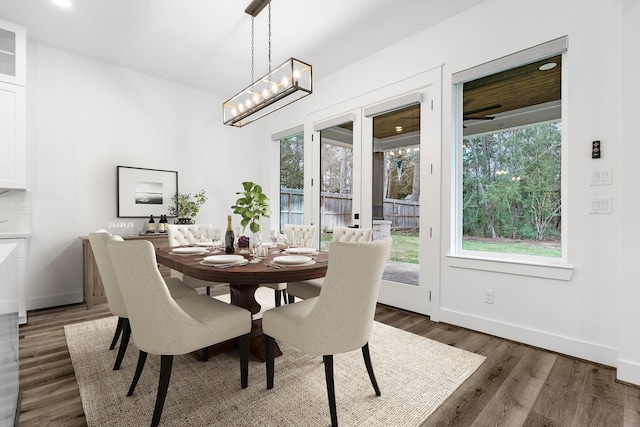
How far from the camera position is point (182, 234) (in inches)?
131

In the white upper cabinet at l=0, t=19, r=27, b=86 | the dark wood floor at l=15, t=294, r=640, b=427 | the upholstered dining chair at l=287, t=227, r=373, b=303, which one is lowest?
the dark wood floor at l=15, t=294, r=640, b=427

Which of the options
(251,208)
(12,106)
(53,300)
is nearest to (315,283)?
(251,208)

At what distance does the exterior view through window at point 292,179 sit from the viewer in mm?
4766

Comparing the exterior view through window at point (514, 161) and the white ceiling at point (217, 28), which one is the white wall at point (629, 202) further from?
the white ceiling at point (217, 28)

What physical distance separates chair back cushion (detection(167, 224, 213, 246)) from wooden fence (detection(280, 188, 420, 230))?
1625 mm

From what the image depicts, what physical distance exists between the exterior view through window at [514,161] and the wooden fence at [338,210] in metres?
0.57

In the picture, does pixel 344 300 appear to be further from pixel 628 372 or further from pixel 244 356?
pixel 628 372

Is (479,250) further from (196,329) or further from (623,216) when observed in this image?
(196,329)

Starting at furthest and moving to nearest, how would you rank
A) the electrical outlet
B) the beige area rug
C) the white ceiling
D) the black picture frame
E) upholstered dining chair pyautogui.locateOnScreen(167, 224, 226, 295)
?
the black picture frame < upholstered dining chair pyautogui.locateOnScreen(167, 224, 226, 295) < the white ceiling < the electrical outlet < the beige area rug

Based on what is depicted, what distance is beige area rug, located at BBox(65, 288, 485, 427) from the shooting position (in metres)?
1.56

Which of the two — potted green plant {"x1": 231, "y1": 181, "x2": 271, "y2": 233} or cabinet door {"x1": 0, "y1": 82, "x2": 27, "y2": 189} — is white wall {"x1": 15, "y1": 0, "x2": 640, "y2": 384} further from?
potted green plant {"x1": 231, "y1": 181, "x2": 271, "y2": 233}

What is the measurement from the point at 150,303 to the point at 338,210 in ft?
9.54

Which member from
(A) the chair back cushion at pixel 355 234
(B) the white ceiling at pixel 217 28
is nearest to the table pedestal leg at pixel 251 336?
(A) the chair back cushion at pixel 355 234

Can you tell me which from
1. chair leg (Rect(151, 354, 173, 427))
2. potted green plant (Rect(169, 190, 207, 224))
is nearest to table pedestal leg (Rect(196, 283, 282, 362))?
chair leg (Rect(151, 354, 173, 427))
